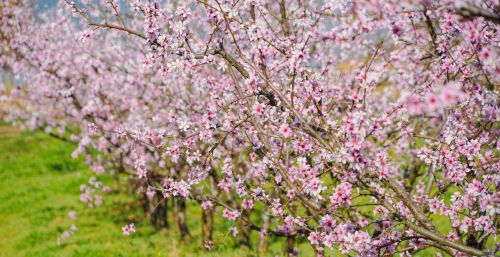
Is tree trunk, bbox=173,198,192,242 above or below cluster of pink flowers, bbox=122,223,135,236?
above

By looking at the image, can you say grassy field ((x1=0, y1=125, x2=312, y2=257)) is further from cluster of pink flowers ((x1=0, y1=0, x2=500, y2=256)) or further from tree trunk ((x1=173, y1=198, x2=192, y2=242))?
cluster of pink flowers ((x1=0, y1=0, x2=500, y2=256))

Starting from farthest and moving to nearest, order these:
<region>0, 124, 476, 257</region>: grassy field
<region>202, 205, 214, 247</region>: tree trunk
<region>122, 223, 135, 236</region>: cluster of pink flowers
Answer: <region>202, 205, 214, 247</region>: tree trunk → <region>0, 124, 476, 257</region>: grassy field → <region>122, 223, 135, 236</region>: cluster of pink flowers

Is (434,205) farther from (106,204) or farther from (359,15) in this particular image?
(106,204)

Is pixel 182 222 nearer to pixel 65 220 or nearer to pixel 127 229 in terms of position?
pixel 65 220

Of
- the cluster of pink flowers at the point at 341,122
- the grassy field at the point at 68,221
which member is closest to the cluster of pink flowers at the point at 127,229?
the grassy field at the point at 68,221

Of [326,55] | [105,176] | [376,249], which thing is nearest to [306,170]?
[376,249]

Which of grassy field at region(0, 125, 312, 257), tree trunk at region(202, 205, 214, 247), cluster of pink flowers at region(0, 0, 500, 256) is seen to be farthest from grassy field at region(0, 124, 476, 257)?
cluster of pink flowers at region(0, 0, 500, 256)

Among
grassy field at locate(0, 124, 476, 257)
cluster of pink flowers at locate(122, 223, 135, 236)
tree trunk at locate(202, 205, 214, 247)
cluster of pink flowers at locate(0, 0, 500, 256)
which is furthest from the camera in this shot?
tree trunk at locate(202, 205, 214, 247)

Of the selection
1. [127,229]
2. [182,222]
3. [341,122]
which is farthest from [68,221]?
[341,122]

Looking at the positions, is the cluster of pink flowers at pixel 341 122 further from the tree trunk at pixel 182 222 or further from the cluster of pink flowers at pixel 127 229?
the tree trunk at pixel 182 222

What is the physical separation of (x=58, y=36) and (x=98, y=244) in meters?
7.39

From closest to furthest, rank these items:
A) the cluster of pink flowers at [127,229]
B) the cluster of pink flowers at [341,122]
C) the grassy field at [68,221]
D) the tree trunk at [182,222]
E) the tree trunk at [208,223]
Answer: the cluster of pink flowers at [341,122], the cluster of pink flowers at [127,229], the grassy field at [68,221], the tree trunk at [208,223], the tree trunk at [182,222]

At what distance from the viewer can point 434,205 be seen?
17.6ft

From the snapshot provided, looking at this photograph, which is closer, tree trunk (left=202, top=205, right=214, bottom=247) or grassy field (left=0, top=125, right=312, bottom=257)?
grassy field (left=0, top=125, right=312, bottom=257)
